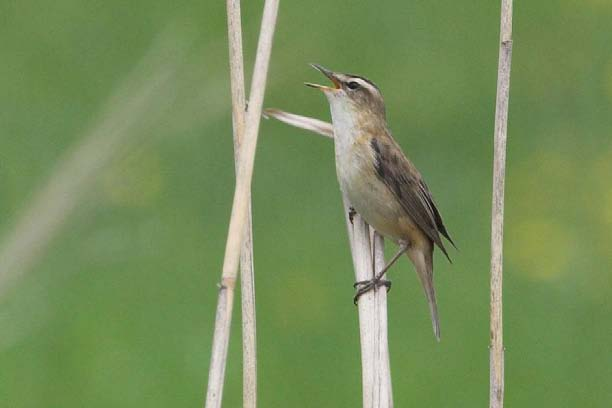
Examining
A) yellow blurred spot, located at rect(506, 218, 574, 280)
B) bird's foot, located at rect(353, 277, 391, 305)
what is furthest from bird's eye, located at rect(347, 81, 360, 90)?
yellow blurred spot, located at rect(506, 218, 574, 280)

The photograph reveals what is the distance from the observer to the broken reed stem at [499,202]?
4766 millimetres

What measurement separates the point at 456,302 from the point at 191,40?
2.84m

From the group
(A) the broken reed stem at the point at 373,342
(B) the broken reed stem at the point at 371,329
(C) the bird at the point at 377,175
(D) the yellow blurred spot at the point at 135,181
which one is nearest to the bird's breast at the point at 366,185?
(C) the bird at the point at 377,175

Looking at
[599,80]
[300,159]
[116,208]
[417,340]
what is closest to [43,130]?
[116,208]

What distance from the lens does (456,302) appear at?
28.4 feet

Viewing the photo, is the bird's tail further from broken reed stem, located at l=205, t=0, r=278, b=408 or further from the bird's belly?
broken reed stem, located at l=205, t=0, r=278, b=408

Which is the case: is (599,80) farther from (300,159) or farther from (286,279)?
(286,279)

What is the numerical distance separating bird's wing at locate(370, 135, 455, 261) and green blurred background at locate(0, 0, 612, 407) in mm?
1426

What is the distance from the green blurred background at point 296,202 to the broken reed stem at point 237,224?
88.5 inches

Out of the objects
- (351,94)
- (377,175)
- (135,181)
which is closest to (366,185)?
(377,175)

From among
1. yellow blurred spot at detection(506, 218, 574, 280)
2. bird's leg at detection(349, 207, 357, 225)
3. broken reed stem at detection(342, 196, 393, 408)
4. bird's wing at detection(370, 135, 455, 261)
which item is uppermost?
yellow blurred spot at detection(506, 218, 574, 280)

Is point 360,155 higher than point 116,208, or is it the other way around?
point 116,208

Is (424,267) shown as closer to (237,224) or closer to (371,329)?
(371,329)

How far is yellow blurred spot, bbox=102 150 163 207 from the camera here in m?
9.22
